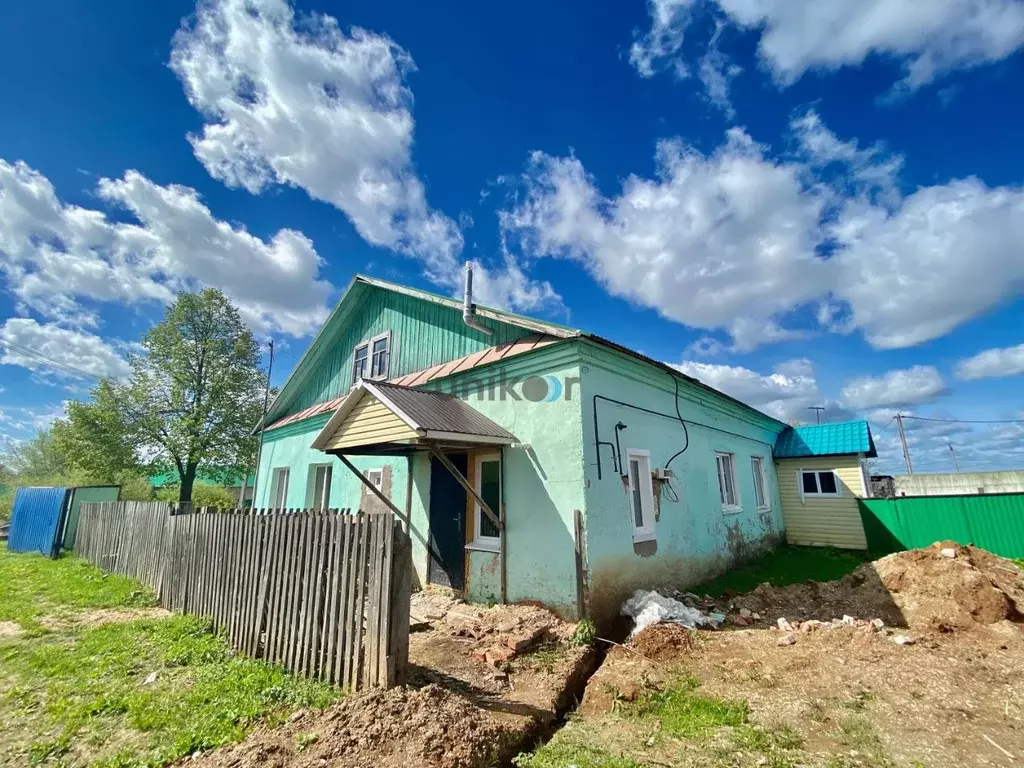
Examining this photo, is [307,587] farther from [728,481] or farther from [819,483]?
[819,483]

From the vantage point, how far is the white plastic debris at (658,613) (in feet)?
18.9

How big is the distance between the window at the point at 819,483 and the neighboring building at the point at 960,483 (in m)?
10.0

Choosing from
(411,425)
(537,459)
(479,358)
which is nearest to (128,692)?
(411,425)

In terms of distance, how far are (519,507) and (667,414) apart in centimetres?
364

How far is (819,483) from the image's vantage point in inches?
537

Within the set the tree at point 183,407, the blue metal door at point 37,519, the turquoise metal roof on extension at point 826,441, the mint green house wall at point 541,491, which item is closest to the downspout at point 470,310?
the mint green house wall at point 541,491

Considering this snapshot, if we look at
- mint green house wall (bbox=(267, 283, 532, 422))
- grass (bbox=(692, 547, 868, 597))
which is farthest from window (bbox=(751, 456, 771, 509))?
mint green house wall (bbox=(267, 283, 532, 422))

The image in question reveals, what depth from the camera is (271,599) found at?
4984 millimetres

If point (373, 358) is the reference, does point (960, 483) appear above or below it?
below

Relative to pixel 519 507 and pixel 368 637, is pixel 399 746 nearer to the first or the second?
pixel 368 637

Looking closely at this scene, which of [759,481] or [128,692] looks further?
[759,481]

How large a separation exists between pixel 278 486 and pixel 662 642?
495 inches

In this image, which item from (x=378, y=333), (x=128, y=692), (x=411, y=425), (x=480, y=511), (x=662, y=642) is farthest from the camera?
(x=378, y=333)

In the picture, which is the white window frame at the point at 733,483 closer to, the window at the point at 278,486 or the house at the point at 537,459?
the house at the point at 537,459
